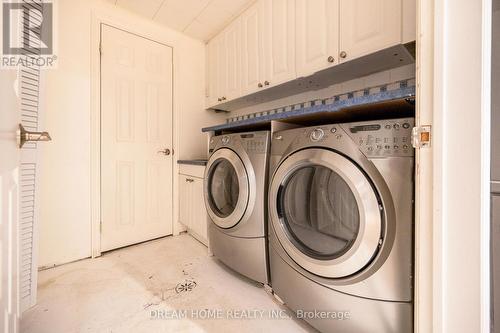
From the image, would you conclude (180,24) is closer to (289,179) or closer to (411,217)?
(289,179)

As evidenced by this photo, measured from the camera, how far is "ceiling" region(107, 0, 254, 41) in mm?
1799

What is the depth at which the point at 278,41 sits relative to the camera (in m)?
1.63

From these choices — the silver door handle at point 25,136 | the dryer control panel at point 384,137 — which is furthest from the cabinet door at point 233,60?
the silver door handle at point 25,136

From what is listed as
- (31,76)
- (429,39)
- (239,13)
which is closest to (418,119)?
(429,39)

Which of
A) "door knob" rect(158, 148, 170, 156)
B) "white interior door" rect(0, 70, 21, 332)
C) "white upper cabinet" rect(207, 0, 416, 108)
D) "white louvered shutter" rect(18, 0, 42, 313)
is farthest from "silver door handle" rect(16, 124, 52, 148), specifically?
"door knob" rect(158, 148, 170, 156)

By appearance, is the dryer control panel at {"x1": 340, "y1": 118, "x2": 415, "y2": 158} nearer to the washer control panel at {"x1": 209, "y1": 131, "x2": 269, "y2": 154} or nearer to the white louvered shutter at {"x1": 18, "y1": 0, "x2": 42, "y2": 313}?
the washer control panel at {"x1": 209, "y1": 131, "x2": 269, "y2": 154}

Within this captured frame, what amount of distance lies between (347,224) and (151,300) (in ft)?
3.79

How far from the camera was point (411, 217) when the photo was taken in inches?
27.2

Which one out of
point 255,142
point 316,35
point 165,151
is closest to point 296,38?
point 316,35

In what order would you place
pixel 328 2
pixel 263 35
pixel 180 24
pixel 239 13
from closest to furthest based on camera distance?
pixel 328 2 → pixel 263 35 → pixel 239 13 → pixel 180 24

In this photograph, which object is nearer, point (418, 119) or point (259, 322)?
point (418, 119)

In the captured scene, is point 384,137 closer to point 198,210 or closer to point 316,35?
point 316,35

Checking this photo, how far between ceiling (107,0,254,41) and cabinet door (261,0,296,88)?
316 millimetres

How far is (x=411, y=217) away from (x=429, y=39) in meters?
0.52
